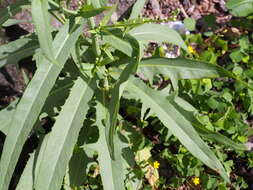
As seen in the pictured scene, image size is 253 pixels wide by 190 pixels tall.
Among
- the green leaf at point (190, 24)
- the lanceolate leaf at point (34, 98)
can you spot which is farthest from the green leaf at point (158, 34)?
the green leaf at point (190, 24)

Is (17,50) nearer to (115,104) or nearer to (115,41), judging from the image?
(115,41)

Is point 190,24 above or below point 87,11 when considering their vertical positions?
below

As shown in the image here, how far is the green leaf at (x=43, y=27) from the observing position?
1.36 meters

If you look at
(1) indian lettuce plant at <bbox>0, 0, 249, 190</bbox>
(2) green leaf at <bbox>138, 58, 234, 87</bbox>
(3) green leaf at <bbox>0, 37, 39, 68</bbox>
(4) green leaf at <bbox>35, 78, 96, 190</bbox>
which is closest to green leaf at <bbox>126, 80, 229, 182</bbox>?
(1) indian lettuce plant at <bbox>0, 0, 249, 190</bbox>

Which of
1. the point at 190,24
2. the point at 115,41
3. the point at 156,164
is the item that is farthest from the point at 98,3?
the point at 190,24

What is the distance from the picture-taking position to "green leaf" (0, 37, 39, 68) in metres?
1.94

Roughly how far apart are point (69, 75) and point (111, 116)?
0.73 meters

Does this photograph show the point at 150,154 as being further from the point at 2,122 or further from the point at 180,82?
the point at 2,122

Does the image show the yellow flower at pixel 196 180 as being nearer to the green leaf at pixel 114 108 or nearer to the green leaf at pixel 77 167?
the green leaf at pixel 77 167

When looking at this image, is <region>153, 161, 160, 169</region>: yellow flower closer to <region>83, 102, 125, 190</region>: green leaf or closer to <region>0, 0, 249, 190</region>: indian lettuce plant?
<region>0, 0, 249, 190</region>: indian lettuce plant

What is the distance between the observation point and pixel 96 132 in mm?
2342

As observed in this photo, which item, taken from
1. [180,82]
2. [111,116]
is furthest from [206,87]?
[111,116]

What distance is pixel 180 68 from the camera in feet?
6.34

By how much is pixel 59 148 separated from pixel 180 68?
27.8 inches
